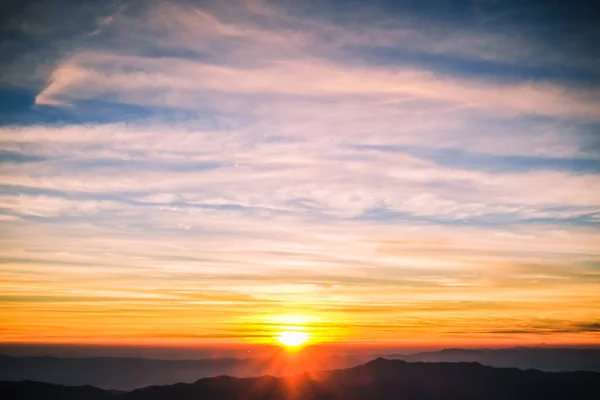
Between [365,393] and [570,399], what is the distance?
64379 millimetres

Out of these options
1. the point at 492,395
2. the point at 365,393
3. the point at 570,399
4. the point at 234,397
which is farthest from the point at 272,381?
the point at 570,399

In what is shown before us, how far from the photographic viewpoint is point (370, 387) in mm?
179000

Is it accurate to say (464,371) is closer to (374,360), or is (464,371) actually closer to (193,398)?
(374,360)

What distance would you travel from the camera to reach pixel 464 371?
654 ft

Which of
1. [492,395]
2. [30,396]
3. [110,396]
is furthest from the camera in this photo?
[492,395]

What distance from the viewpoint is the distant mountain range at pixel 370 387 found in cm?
16700

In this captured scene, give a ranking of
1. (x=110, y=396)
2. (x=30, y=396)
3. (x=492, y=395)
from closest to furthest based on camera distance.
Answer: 1. (x=30, y=396)
2. (x=110, y=396)
3. (x=492, y=395)

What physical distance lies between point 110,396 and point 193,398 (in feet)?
91.7

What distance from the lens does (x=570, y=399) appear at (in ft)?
577

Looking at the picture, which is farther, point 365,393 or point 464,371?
point 464,371

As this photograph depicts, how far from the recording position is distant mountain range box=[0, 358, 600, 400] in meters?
167

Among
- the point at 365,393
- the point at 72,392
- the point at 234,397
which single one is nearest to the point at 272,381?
the point at 234,397

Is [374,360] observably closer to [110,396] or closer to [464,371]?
[464,371]

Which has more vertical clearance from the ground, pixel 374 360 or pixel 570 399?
pixel 374 360
